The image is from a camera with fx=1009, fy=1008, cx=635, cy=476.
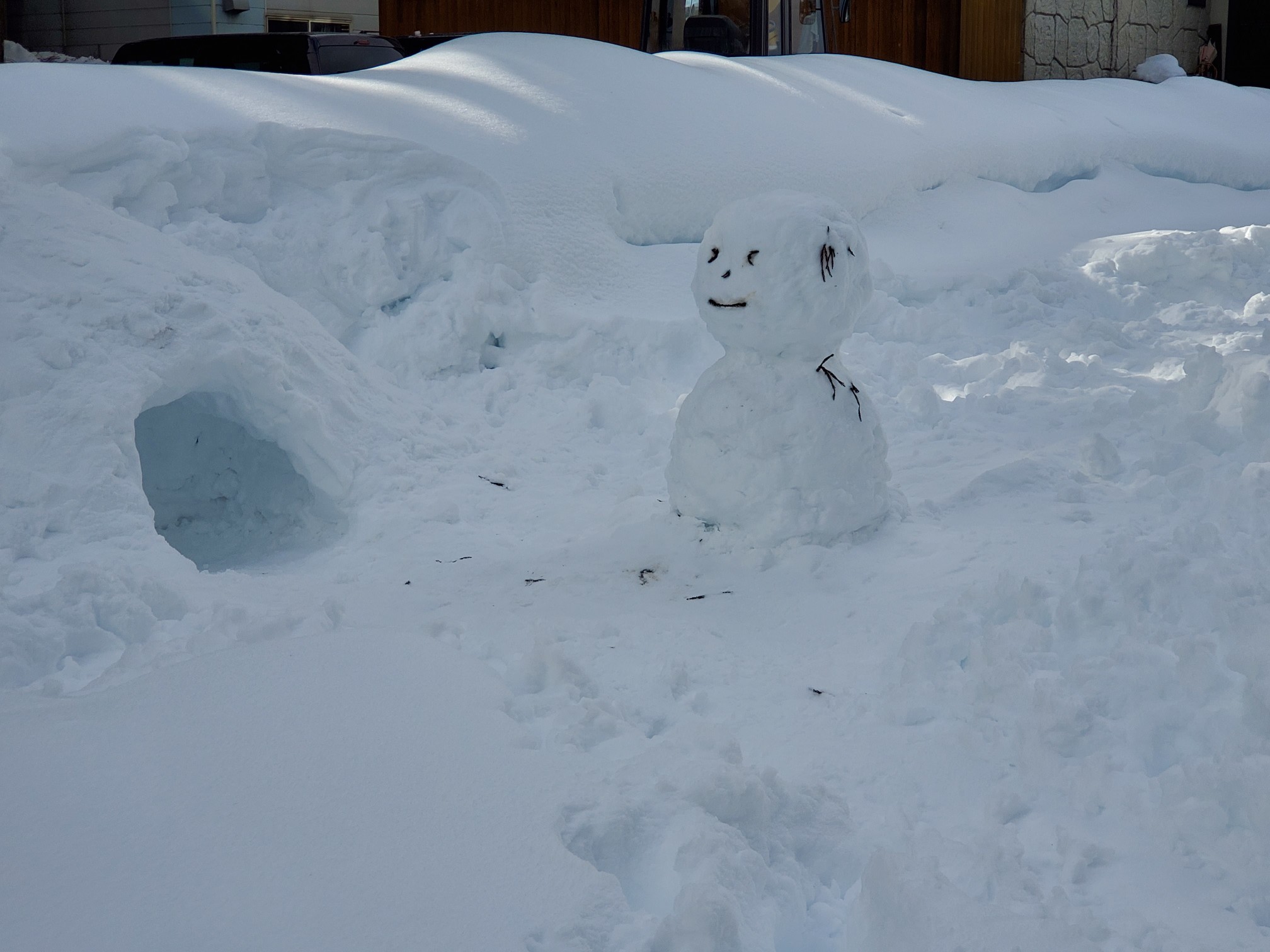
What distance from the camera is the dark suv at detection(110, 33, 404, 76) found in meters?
6.86

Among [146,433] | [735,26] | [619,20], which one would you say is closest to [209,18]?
[619,20]

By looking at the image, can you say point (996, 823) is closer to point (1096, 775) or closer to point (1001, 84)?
point (1096, 775)

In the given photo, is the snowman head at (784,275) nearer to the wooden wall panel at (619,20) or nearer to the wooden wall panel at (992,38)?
the wooden wall panel at (619,20)

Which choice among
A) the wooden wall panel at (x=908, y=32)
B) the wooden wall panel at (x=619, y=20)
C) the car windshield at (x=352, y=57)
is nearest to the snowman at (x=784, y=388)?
the car windshield at (x=352, y=57)

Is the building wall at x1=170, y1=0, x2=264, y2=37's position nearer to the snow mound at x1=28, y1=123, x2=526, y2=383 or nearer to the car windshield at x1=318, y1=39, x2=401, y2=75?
the car windshield at x1=318, y1=39, x2=401, y2=75

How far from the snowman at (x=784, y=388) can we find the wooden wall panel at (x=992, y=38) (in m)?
9.38

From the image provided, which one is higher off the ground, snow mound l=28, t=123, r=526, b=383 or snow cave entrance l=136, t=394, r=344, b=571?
snow mound l=28, t=123, r=526, b=383

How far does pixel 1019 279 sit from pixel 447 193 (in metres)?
3.11

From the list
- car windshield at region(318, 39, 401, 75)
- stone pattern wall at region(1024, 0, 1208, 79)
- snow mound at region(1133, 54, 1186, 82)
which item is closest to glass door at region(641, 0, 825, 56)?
car windshield at region(318, 39, 401, 75)

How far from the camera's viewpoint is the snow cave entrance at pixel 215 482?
424 centimetres

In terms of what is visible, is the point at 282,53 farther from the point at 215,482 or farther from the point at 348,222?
the point at 215,482

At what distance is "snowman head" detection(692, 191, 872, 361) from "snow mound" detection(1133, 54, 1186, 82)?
1073 centimetres

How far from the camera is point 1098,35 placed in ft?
39.4

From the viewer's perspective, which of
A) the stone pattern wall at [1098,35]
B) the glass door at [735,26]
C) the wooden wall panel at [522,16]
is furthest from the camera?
the stone pattern wall at [1098,35]
